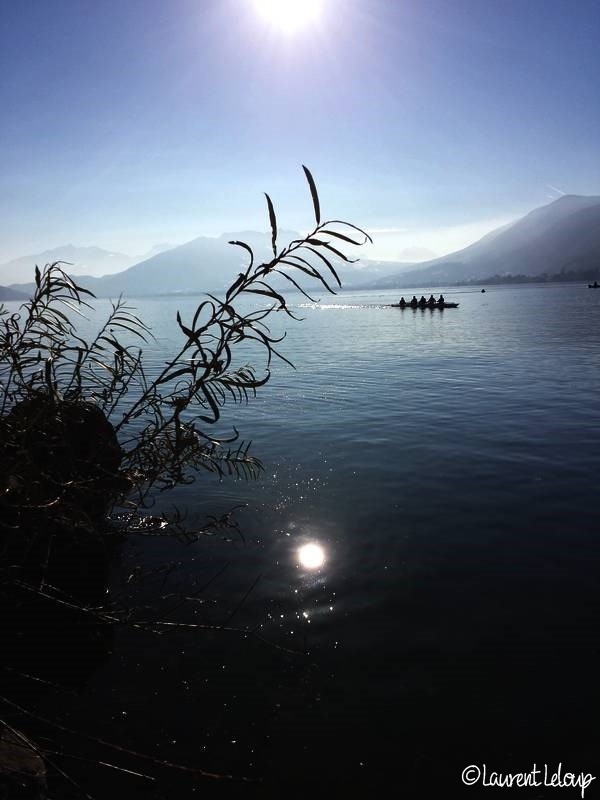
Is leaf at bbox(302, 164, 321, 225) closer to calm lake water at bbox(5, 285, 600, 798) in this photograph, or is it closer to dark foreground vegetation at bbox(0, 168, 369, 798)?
dark foreground vegetation at bbox(0, 168, 369, 798)

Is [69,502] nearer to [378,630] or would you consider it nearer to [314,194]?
[314,194]

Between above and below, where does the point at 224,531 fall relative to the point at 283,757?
above

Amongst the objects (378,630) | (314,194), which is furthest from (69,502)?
(378,630)

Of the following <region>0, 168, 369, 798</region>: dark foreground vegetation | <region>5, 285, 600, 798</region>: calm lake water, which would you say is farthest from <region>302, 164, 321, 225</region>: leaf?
<region>5, 285, 600, 798</region>: calm lake water

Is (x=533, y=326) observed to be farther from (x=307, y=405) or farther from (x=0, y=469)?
(x=0, y=469)

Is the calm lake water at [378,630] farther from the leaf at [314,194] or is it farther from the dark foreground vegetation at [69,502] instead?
the leaf at [314,194]

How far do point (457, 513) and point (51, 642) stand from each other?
319 inches

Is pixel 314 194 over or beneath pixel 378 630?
over

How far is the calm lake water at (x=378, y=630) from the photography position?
5090 millimetres

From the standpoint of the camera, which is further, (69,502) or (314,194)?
(69,502)

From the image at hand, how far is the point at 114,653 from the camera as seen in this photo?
6.47 m

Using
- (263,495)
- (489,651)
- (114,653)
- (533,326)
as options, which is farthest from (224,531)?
(533,326)

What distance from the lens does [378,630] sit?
6789mm

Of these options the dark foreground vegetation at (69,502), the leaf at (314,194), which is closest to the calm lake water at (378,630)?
the dark foreground vegetation at (69,502)
